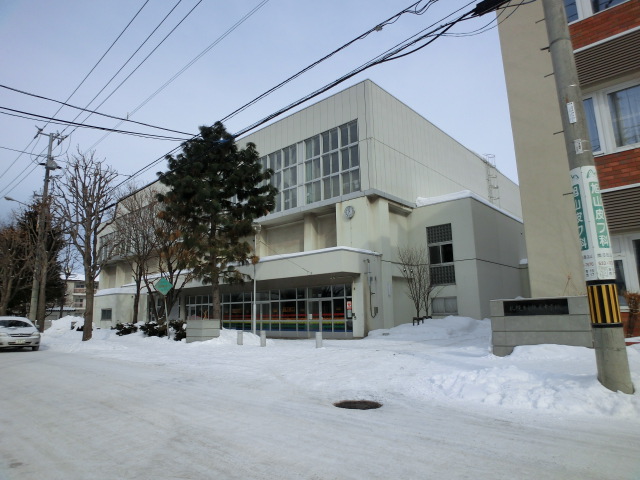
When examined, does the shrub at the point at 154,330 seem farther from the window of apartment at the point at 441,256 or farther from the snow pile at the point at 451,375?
the window of apartment at the point at 441,256

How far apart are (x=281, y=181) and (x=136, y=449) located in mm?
29730

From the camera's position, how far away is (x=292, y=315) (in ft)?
93.5

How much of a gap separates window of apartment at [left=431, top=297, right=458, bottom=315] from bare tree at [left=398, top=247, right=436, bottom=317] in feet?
1.11

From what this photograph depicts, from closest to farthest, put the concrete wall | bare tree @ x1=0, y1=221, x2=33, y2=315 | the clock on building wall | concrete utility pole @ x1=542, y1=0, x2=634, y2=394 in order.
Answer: concrete utility pole @ x1=542, y1=0, x2=634, y2=394 → the concrete wall → the clock on building wall → bare tree @ x1=0, y1=221, x2=33, y2=315

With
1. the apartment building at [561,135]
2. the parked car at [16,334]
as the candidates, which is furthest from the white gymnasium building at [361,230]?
the apartment building at [561,135]

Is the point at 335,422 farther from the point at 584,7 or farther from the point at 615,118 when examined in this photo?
the point at 584,7

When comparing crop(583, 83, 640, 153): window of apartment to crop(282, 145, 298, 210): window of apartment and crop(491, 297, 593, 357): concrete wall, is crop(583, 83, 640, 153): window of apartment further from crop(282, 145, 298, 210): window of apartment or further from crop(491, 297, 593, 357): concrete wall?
crop(282, 145, 298, 210): window of apartment

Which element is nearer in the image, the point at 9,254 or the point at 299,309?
the point at 299,309

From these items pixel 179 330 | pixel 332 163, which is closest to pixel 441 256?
pixel 332 163

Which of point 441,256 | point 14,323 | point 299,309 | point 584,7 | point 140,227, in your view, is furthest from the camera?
point 140,227

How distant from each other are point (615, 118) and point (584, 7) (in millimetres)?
3382

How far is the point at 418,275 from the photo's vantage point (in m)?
27.2

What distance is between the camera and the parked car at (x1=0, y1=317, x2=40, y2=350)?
1873 cm

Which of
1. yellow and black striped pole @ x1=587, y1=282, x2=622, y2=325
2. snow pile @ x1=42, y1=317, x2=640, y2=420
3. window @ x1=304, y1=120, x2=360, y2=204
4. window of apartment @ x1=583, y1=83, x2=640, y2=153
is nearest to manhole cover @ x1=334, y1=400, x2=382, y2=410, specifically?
snow pile @ x1=42, y1=317, x2=640, y2=420
